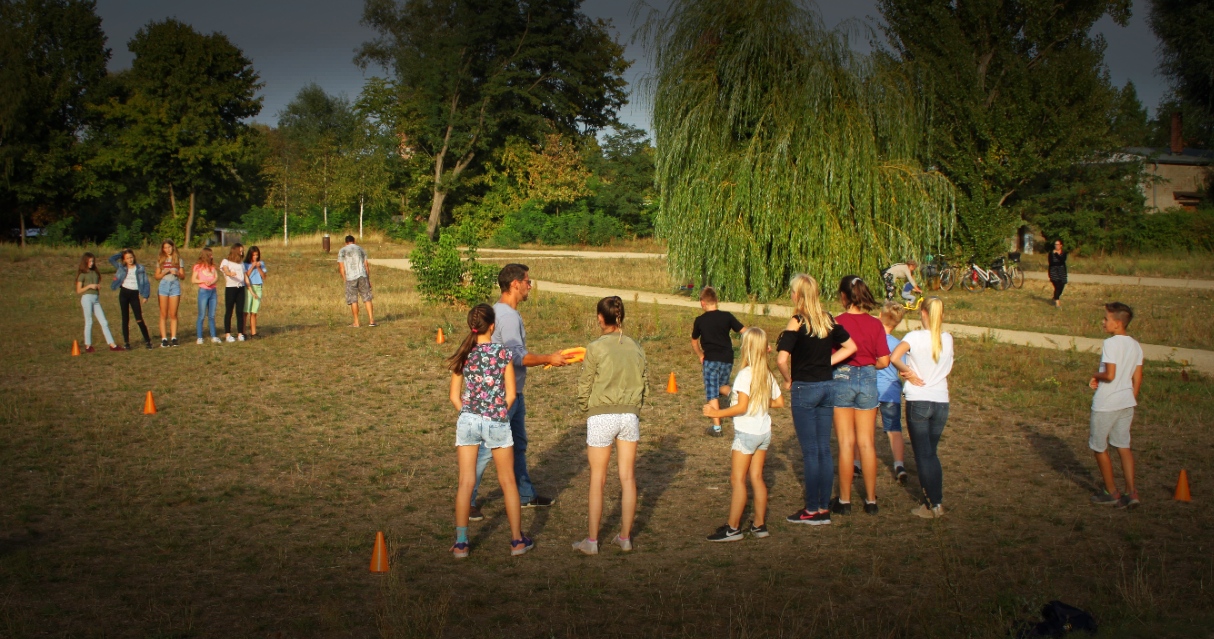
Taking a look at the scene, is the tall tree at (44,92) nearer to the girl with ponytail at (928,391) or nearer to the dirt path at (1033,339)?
the dirt path at (1033,339)

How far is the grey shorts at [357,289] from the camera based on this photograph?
16.9 metres

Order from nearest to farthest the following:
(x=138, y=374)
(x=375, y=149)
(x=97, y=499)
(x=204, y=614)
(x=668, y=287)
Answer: (x=204, y=614) → (x=97, y=499) → (x=138, y=374) → (x=668, y=287) → (x=375, y=149)

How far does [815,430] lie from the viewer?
6.49 metres

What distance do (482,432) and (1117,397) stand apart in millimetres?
4766

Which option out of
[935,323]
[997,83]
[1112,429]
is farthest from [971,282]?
[935,323]

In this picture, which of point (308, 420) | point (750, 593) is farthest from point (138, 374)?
point (750, 593)

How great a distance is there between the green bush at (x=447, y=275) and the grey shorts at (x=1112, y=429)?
1416cm

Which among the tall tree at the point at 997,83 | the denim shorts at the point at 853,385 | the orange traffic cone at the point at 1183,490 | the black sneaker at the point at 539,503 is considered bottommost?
the black sneaker at the point at 539,503

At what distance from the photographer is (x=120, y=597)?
511cm

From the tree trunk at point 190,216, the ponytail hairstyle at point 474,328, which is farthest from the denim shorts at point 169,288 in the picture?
the tree trunk at point 190,216

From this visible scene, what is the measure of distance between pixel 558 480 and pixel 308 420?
365 centimetres

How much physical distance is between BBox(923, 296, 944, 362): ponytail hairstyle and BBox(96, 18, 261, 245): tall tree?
43.4 m

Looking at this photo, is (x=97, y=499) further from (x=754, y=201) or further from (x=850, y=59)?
(x=850, y=59)

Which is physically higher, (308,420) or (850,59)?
(850,59)
